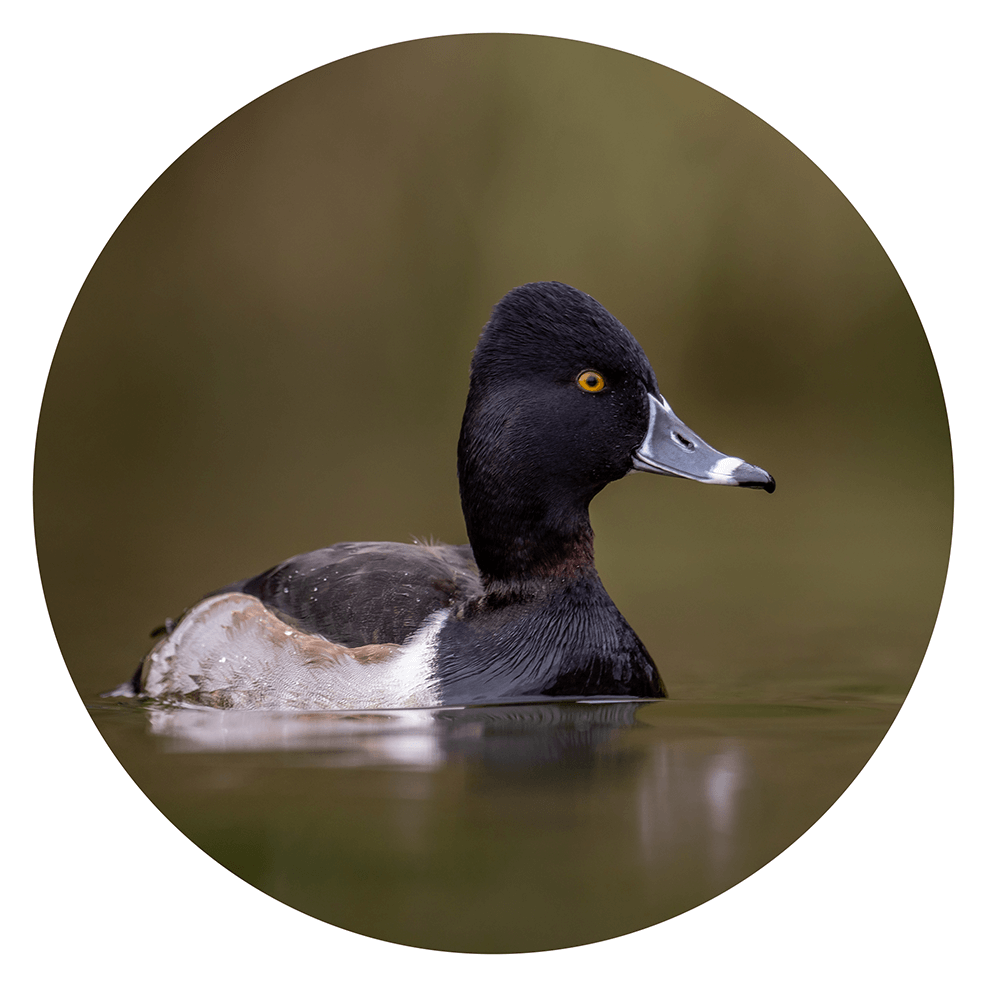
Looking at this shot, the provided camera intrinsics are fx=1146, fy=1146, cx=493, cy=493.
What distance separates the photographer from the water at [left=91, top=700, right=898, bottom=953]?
6.47ft

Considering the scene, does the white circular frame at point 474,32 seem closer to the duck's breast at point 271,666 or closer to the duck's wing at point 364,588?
the duck's breast at point 271,666

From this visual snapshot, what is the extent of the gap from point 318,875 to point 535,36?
1.79 metres

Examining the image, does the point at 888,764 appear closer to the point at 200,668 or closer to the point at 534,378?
the point at 534,378

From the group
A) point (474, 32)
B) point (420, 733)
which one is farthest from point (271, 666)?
point (474, 32)

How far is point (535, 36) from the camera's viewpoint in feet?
8.23

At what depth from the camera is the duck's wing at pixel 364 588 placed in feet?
9.50

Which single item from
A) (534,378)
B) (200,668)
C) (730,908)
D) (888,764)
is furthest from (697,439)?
(200,668)

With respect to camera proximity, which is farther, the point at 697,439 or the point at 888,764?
the point at 697,439

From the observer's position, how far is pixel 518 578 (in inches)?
116

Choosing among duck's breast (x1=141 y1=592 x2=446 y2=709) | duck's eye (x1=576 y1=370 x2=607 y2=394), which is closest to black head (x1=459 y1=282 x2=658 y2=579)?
duck's eye (x1=576 y1=370 x2=607 y2=394)

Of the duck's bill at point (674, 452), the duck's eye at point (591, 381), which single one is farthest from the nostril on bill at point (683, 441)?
the duck's eye at point (591, 381)

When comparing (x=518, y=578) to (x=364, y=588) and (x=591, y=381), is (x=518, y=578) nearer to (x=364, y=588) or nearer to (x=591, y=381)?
(x=364, y=588)

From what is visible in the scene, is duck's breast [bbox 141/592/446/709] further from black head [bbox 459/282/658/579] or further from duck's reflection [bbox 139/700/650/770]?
black head [bbox 459/282/658/579]

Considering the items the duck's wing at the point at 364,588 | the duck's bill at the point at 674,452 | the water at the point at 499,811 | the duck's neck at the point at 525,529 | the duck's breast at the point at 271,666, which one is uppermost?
the duck's bill at the point at 674,452
